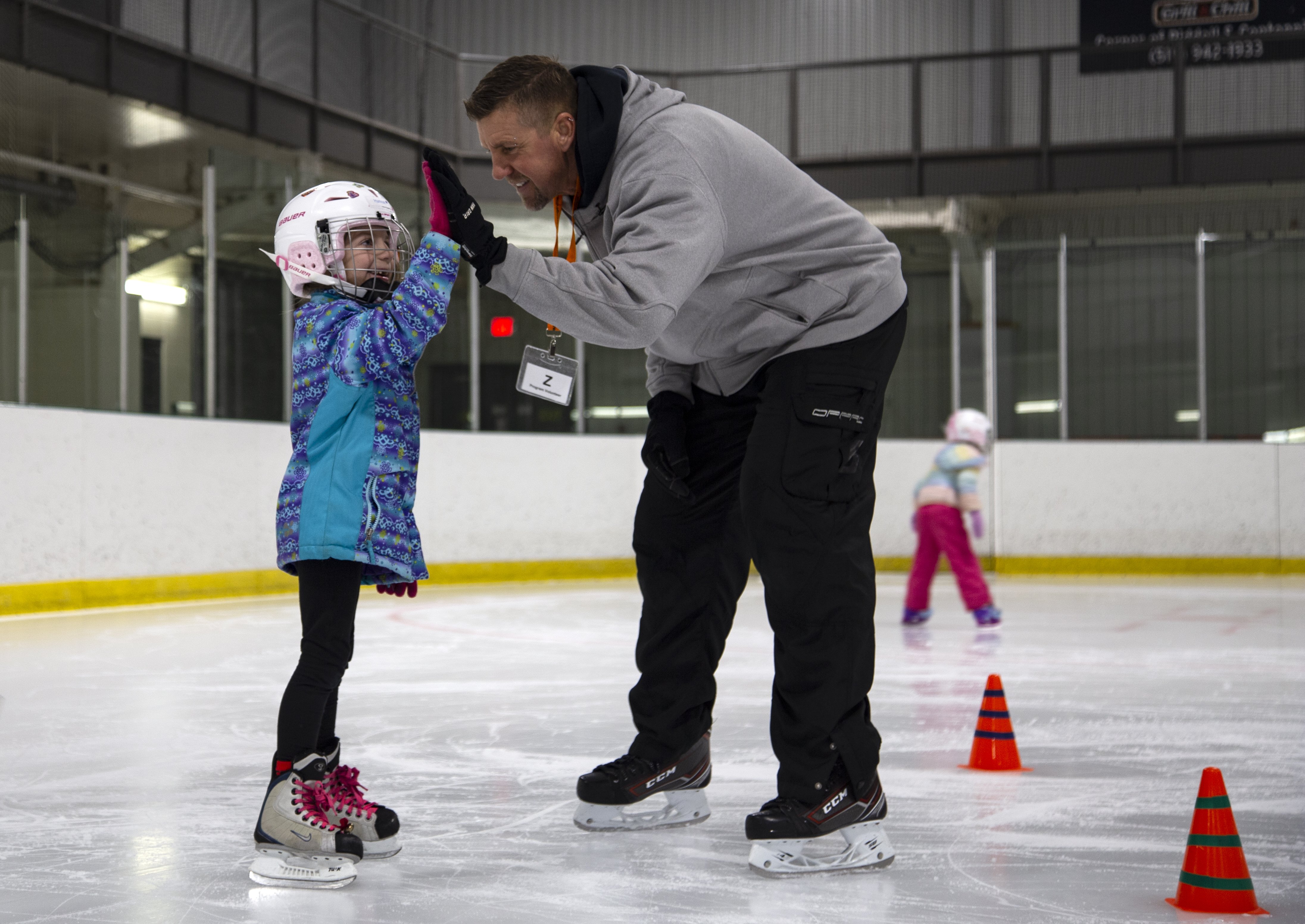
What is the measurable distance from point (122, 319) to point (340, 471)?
6588 mm

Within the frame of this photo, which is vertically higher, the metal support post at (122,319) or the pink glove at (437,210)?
the metal support post at (122,319)

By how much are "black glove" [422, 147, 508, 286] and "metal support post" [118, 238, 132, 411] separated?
673 cm

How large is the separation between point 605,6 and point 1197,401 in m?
7.27

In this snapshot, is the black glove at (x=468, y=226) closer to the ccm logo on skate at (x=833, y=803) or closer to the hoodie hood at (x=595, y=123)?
the hoodie hood at (x=595, y=123)

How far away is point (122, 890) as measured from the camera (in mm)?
1968

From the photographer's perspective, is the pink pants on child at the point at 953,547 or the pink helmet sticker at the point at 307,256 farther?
the pink pants on child at the point at 953,547

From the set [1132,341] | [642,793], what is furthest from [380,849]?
[1132,341]

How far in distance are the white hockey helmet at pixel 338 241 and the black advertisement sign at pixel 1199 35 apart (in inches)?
440

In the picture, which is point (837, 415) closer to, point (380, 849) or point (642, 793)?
point (642, 793)

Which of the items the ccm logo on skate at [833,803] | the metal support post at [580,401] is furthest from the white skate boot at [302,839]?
the metal support post at [580,401]

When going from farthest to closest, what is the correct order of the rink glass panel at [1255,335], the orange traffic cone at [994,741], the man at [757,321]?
the rink glass panel at [1255,335] → the orange traffic cone at [994,741] → the man at [757,321]

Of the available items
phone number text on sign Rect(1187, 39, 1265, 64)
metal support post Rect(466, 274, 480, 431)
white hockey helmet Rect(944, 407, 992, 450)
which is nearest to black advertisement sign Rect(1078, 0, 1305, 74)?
phone number text on sign Rect(1187, 39, 1265, 64)

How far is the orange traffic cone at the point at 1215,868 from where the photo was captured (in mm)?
1845

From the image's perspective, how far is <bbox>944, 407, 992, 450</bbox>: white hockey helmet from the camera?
266 inches
